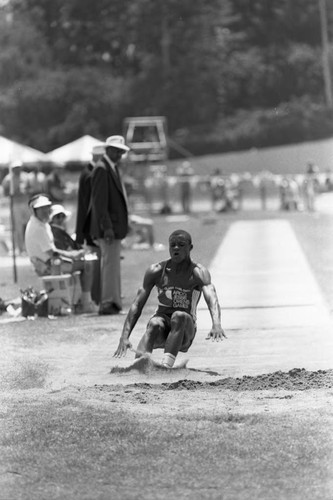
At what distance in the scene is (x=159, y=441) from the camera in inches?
313

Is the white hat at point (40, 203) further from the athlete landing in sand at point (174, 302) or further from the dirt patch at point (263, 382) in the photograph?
the dirt patch at point (263, 382)

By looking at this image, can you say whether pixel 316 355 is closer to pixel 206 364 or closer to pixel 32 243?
pixel 206 364

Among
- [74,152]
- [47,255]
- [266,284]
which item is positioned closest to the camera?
[47,255]

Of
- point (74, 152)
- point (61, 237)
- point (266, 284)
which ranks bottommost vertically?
point (266, 284)

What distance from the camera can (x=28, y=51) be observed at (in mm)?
74750

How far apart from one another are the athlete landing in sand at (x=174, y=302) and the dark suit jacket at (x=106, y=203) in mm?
3678

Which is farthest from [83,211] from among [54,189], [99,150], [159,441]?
[54,189]

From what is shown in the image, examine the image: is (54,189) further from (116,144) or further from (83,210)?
(116,144)

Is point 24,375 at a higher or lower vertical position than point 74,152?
lower

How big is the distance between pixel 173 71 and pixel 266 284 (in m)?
51.7

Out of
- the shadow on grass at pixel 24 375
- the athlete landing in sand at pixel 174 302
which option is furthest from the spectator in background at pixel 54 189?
the athlete landing in sand at pixel 174 302

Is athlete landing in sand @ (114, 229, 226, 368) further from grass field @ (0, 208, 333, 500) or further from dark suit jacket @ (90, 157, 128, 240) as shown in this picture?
dark suit jacket @ (90, 157, 128, 240)

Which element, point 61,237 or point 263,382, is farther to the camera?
point 61,237

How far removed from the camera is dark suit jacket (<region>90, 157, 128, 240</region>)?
14.2 metres
